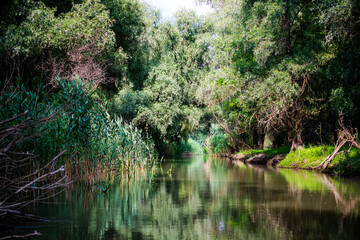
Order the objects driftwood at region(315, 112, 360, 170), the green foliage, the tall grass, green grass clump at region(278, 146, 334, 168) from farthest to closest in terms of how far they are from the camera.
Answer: green grass clump at region(278, 146, 334, 168), the green foliage, driftwood at region(315, 112, 360, 170), the tall grass

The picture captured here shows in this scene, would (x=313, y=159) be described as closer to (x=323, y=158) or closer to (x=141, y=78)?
(x=323, y=158)

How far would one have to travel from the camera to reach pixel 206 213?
6.24 m

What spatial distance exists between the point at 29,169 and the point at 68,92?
1986 mm

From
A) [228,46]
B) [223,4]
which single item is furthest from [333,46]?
[223,4]

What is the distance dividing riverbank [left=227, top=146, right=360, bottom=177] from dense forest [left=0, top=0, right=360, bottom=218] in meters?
0.36

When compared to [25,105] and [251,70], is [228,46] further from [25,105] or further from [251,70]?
[25,105]

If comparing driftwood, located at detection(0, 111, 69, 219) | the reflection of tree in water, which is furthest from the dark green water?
driftwood, located at detection(0, 111, 69, 219)

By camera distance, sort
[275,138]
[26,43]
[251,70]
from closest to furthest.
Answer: [26,43], [251,70], [275,138]

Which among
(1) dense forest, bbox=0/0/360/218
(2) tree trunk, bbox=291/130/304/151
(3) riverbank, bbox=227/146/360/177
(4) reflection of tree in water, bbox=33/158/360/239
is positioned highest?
(1) dense forest, bbox=0/0/360/218

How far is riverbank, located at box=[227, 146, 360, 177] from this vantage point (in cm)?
1205

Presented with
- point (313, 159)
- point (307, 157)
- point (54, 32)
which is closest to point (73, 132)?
point (54, 32)

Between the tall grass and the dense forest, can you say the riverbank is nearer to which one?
the dense forest

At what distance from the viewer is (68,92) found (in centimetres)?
866

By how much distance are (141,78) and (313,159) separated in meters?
12.9
